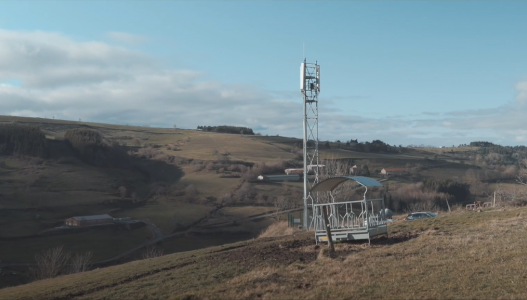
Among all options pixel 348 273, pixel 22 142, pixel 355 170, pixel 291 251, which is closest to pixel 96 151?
pixel 22 142

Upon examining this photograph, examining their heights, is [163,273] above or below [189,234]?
above

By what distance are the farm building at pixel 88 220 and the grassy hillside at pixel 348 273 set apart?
147 feet

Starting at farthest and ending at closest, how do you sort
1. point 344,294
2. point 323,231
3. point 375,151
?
point 375,151 < point 323,231 < point 344,294

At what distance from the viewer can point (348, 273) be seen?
1350 centimetres

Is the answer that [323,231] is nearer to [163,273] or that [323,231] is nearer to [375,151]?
[163,273]

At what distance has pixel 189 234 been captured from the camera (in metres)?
59.5

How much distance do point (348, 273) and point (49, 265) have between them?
34.7 m

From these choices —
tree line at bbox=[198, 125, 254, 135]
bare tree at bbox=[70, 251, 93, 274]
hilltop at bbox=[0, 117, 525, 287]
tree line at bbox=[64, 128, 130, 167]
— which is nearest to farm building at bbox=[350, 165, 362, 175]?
hilltop at bbox=[0, 117, 525, 287]

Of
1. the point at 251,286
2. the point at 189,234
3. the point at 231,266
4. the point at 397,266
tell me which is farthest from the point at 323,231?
the point at 189,234

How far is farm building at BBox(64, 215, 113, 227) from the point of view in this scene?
61.4 m

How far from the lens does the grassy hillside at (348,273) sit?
11.4 meters

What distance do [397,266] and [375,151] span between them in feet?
366

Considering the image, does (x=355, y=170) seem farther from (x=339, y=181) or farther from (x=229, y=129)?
(x=229, y=129)

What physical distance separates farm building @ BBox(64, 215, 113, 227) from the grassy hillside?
44.8 metres
